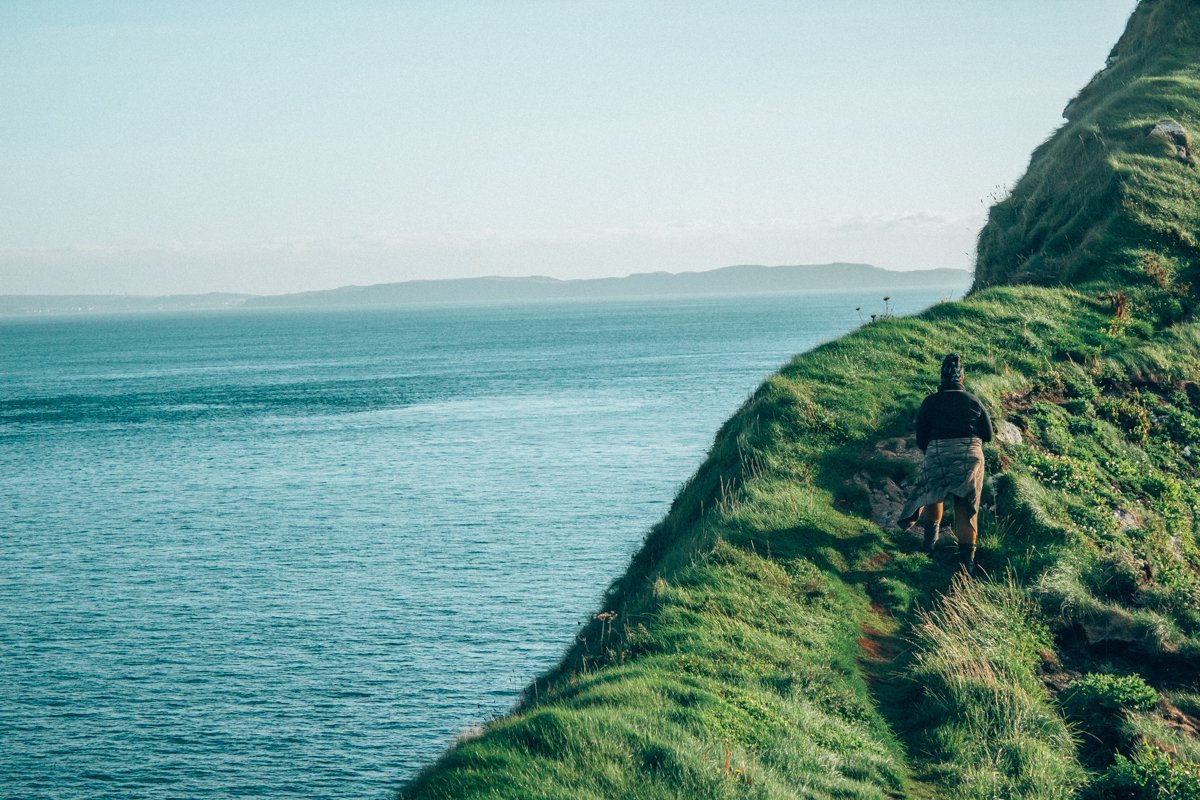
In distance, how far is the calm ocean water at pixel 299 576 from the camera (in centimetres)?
3181

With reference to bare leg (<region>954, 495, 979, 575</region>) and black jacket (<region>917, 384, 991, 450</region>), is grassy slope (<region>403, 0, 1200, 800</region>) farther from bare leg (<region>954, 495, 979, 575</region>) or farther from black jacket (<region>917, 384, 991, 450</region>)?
black jacket (<region>917, 384, 991, 450</region>)

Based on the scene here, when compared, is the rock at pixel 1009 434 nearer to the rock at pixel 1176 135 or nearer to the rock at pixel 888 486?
the rock at pixel 888 486

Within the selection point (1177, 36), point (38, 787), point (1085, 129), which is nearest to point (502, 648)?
point (38, 787)

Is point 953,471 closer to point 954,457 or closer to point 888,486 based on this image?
point 954,457

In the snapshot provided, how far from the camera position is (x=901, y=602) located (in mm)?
15539

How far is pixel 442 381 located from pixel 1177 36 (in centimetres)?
10528

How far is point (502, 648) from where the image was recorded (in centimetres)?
3812

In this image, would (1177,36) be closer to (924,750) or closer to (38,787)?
(924,750)

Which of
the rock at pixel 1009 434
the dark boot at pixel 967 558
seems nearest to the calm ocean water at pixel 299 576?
the dark boot at pixel 967 558

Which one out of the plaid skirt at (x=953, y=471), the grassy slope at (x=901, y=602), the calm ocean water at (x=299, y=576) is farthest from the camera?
the calm ocean water at (x=299, y=576)

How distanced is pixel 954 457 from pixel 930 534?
A: 4.50 ft

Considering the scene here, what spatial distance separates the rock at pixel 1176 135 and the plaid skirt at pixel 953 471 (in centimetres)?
2328

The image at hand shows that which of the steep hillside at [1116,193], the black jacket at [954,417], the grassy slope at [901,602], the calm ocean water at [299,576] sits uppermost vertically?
the steep hillside at [1116,193]

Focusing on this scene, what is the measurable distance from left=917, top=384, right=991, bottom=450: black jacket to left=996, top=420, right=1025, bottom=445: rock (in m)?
3.29
